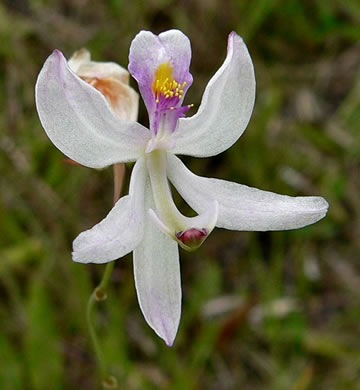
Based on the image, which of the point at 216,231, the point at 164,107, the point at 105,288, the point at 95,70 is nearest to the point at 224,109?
the point at 164,107

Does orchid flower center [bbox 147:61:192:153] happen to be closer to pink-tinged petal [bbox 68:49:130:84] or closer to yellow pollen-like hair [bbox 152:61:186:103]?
yellow pollen-like hair [bbox 152:61:186:103]

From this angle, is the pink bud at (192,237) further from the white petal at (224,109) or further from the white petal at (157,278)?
the white petal at (224,109)

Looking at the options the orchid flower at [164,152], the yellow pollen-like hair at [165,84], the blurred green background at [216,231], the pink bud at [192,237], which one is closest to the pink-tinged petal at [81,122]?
the orchid flower at [164,152]

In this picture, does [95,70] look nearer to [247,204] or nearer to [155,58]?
[155,58]

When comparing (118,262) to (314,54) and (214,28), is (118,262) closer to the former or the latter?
(214,28)

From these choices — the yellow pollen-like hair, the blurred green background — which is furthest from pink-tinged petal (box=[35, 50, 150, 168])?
the blurred green background

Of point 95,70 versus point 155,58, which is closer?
point 155,58
